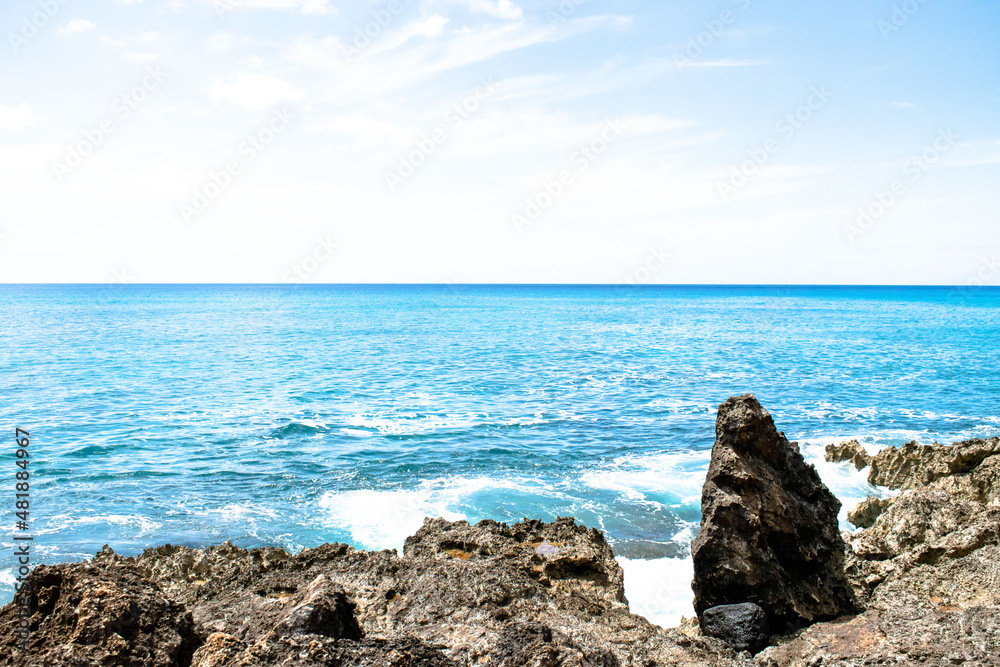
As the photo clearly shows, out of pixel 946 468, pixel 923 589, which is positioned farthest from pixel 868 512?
pixel 923 589

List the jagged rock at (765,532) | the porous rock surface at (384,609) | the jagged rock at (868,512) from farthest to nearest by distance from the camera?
the jagged rock at (868,512) → the jagged rock at (765,532) → the porous rock surface at (384,609)

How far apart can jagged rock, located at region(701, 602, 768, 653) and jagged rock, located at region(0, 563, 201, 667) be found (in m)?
7.33

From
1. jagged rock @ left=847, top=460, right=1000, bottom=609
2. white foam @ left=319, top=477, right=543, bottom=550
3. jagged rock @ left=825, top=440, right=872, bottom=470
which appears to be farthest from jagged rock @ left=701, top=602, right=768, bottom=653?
jagged rock @ left=825, top=440, right=872, bottom=470

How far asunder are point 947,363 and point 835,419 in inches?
1083

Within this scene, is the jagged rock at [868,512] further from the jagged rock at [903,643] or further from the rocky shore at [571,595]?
the jagged rock at [903,643]

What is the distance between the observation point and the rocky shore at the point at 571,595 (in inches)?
229

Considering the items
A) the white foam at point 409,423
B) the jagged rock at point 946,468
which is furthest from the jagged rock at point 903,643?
the white foam at point 409,423

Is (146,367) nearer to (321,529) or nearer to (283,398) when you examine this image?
(283,398)

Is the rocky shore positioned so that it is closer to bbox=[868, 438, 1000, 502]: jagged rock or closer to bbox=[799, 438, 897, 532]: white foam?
bbox=[868, 438, 1000, 502]: jagged rock

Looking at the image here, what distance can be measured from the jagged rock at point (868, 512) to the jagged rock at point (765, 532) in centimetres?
549

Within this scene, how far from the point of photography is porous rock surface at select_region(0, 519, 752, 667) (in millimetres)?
5621

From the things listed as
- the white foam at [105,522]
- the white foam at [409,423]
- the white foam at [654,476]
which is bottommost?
the white foam at [105,522]

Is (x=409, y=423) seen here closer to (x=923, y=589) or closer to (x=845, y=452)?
(x=845, y=452)

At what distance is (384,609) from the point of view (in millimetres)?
7777
